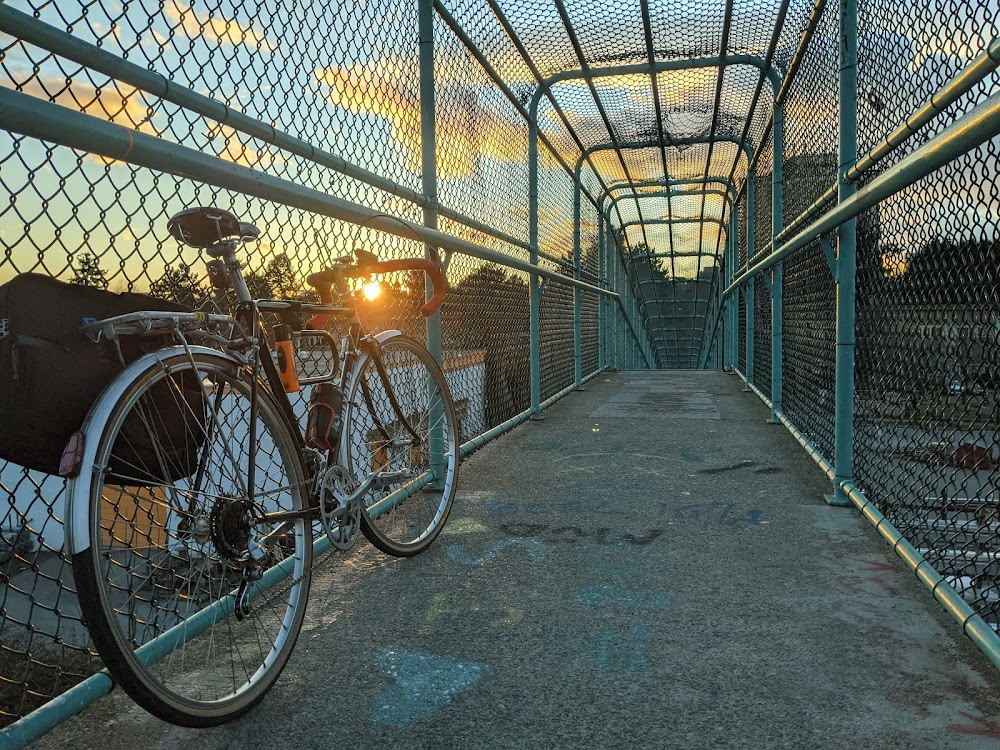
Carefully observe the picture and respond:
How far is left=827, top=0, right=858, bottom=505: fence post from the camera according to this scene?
3098mm

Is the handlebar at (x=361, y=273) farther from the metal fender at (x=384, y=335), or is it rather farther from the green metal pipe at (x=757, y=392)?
the green metal pipe at (x=757, y=392)

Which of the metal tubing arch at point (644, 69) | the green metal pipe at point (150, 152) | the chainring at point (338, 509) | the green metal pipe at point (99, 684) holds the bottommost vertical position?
the green metal pipe at point (99, 684)

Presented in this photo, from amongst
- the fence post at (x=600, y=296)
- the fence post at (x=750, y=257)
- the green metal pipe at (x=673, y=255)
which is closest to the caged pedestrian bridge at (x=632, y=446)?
the fence post at (x=750, y=257)

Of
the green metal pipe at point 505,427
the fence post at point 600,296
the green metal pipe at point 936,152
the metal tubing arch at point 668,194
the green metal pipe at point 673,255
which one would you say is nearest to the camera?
the green metal pipe at point 936,152

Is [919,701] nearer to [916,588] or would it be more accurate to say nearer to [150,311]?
[916,588]

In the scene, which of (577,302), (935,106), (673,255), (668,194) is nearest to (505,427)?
(577,302)

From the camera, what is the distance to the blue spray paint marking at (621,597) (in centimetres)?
221

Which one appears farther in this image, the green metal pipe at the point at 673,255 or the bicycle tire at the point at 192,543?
the green metal pipe at the point at 673,255

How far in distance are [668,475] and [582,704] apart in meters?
2.40

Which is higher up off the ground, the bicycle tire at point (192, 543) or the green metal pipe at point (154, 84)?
the green metal pipe at point (154, 84)

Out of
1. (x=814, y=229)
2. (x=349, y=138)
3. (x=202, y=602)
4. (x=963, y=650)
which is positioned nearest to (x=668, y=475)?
(x=814, y=229)

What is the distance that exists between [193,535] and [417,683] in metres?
0.65

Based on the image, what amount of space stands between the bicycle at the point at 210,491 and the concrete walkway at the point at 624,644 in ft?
0.55

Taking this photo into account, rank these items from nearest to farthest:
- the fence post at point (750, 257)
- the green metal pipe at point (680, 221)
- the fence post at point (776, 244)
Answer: the fence post at point (776, 244)
the fence post at point (750, 257)
the green metal pipe at point (680, 221)
